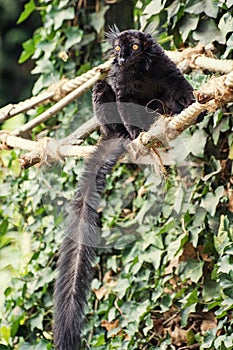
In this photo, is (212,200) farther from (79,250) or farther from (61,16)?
(61,16)

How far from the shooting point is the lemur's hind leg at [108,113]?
105 inches

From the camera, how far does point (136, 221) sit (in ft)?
10.8

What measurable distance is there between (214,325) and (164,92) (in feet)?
3.35

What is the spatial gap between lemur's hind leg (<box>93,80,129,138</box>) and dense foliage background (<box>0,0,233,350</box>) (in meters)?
0.38

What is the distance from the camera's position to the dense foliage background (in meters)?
2.90

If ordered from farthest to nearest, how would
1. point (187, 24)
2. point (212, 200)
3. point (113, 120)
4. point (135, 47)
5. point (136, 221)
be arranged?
point (136, 221)
point (187, 24)
point (212, 200)
point (113, 120)
point (135, 47)

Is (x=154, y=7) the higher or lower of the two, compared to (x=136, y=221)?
higher

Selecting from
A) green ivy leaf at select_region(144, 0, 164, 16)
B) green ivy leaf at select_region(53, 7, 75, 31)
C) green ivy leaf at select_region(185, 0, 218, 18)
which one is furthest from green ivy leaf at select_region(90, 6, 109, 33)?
green ivy leaf at select_region(185, 0, 218, 18)

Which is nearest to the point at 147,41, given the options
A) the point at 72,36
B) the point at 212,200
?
the point at 212,200

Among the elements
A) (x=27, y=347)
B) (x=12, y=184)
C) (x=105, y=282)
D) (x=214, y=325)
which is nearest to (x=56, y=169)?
(x=12, y=184)

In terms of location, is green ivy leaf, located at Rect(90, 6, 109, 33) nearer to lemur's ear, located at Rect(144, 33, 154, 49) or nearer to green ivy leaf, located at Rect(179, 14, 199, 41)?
green ivy leaf, located at Rect(179, 14, 199, 41)

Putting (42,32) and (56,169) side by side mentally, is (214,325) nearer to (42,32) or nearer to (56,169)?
(56,169)

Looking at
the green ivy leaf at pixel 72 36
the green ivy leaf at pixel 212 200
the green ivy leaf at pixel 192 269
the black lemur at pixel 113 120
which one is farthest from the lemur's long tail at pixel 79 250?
the green ivy leaf at pixel 72 36

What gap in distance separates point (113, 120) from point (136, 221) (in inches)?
30.3
